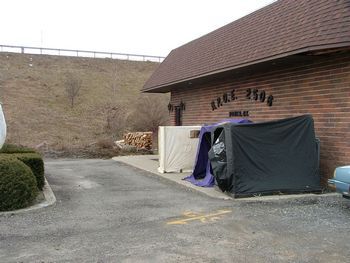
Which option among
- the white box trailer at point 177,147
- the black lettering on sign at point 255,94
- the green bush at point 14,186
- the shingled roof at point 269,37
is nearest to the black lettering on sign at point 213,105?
the shingled roof at point 269,37

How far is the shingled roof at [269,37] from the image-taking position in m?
9.80

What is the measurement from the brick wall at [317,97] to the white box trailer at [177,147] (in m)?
1.78

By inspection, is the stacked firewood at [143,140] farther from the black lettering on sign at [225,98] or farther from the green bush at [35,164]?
the green bush at [35,164]

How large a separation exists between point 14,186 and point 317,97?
23.6 feet

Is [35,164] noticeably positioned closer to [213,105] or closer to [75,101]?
[213,105]

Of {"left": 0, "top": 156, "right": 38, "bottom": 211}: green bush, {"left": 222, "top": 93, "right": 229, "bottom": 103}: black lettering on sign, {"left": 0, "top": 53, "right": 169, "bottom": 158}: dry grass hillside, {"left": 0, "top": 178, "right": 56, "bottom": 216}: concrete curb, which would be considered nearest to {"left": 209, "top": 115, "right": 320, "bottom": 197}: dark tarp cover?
{"left": 0, "top": 178, "right": 56, "bottom": 216}: concrete curb

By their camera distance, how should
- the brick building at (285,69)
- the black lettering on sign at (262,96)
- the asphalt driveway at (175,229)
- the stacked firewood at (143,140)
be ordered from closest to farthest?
the asphalt driveway at (175,229)
the brick building at (285,69)
the black lettering on sign at (262,96)
the stacked firewood at (143,140)

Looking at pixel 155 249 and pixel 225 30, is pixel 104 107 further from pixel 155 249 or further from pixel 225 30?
pixel 155 249

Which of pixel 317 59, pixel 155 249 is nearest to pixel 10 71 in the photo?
pixel 317 59

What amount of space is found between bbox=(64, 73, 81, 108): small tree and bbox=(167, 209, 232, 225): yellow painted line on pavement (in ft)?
119

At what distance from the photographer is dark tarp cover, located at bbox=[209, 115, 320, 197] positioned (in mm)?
10164

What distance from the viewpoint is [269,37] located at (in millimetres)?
12172

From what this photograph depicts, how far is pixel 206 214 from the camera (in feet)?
27.9

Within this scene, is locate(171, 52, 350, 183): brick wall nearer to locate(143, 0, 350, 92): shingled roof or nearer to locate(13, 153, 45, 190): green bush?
locate(143, 0, 350, 92): shingled roof
